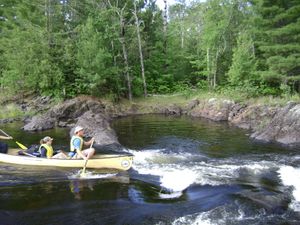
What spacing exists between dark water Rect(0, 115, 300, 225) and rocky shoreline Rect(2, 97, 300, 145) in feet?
6.70

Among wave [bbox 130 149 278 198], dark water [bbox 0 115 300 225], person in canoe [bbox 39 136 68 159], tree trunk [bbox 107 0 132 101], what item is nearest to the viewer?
dark water [bbox 0 115 300 225]

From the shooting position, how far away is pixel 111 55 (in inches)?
1254

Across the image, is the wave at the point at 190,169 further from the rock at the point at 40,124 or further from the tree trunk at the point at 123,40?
the tree trunk at the point at 123,40

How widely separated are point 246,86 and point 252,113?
4309mm

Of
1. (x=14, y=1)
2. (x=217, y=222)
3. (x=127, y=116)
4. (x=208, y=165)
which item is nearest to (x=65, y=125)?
(x=127, y=116)

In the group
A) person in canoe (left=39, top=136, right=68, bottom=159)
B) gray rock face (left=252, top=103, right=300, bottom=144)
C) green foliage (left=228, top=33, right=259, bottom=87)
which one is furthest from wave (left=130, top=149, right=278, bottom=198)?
green foliage (left=228, top=33, right=259, bottom=87)

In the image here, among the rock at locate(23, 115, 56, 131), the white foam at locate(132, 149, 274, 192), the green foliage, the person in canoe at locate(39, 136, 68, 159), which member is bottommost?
the white foam at locate(132, 149, 274, 192)

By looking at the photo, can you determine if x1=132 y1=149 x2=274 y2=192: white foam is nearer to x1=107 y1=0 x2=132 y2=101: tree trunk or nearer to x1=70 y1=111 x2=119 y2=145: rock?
x1=70 y1=111 x2=119 y2=145: rock

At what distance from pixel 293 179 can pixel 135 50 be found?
2535 cm

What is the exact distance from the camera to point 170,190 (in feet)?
36.7

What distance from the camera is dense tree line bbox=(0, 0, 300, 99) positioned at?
85.6 feet

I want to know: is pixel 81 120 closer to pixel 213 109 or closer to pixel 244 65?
pixel 213 109

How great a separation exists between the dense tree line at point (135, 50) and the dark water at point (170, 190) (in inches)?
453

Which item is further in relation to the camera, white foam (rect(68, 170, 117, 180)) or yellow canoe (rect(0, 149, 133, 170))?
yellow canoe (rect(0, 149, 133, 170))
